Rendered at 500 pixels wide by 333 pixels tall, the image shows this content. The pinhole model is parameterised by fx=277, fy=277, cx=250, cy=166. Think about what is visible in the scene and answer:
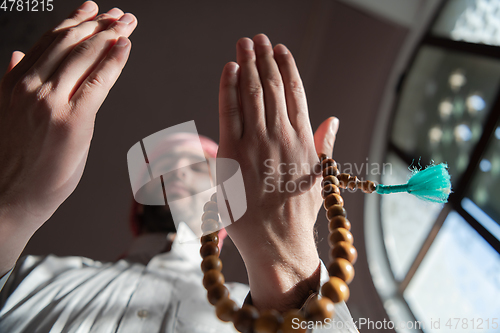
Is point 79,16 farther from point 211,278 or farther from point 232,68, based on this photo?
point 211,278

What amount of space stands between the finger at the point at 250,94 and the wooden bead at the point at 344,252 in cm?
24

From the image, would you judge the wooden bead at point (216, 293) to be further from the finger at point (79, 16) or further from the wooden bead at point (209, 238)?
the finger at point (79, 16)

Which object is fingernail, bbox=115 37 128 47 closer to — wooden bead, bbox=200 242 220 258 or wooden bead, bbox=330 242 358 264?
wooden bead, bbox=200 242 220 258

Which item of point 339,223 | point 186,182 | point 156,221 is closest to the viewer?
point 339,223

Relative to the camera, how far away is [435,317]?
131cm

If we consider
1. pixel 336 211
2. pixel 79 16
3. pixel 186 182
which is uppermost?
pixel 79 16

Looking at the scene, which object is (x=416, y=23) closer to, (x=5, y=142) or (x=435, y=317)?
(x=435, y=317)

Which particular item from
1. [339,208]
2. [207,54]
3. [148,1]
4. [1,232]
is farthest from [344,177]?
[148,1]

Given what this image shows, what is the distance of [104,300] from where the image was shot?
0.65 metres

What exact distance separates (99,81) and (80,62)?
0.06 m

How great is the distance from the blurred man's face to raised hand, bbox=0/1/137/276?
35 cm

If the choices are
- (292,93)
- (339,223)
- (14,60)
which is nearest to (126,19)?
(14,60)

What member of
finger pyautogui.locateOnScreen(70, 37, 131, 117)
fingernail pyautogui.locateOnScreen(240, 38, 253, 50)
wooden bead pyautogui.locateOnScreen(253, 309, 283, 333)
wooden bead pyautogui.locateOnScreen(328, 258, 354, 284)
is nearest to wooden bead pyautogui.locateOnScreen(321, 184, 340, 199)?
wooden bead pyautogui.locateOnScreen(328, 258, 354, 284)

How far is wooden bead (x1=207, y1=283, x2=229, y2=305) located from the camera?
41 cm
